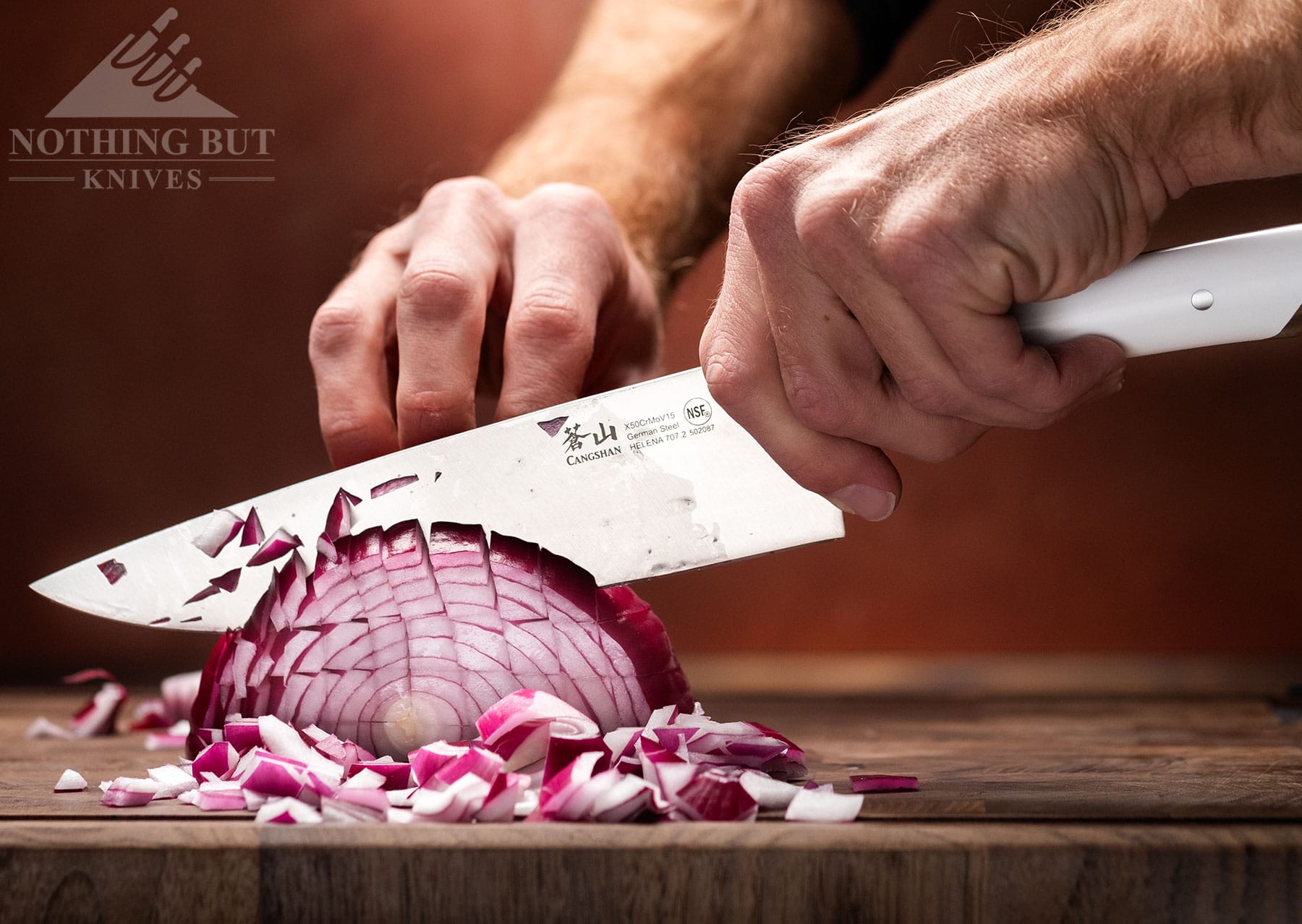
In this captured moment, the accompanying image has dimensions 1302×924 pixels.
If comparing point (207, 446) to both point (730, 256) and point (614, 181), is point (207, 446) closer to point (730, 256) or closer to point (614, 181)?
point (614, 181)

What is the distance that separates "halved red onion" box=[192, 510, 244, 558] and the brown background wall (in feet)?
5.61

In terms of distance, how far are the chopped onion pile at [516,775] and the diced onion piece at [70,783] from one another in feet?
0.19

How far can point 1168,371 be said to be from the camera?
116 inches

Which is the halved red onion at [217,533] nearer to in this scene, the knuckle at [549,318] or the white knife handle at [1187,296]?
→ the knuckle at [549,318]

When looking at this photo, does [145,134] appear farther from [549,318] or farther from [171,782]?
[171,782]

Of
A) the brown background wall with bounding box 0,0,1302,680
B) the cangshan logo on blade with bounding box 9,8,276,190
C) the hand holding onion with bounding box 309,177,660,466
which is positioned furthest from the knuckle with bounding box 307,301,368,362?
the brown background wall with bounding box 0,0,1302,680

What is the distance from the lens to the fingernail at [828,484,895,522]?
1.00 meters

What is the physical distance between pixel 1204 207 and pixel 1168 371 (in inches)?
16.1

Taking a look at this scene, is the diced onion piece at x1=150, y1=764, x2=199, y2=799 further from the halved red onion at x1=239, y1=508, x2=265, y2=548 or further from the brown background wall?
the brown background wall

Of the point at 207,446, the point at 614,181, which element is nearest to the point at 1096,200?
the point at 614,181

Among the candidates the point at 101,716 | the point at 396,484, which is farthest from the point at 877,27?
the point at 101,716

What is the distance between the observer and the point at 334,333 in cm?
131

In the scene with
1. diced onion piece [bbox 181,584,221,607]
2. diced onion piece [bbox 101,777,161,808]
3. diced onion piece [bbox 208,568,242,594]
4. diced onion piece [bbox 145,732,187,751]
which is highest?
diced onion piece [bbox 208,568,242,594]

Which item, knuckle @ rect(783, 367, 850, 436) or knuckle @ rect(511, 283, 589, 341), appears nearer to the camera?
knuckle @ rect(783, 367, 850, 436)
